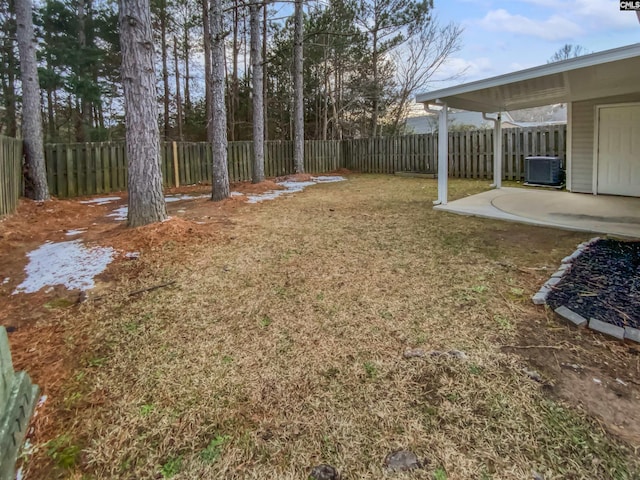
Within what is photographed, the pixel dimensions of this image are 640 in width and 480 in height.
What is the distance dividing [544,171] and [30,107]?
36.8 ft

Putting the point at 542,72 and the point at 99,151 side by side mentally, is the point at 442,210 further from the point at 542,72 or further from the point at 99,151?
the point at 99,151

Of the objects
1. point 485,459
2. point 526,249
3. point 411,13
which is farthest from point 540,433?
point 411,13

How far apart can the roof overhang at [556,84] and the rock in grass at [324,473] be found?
15.9ft

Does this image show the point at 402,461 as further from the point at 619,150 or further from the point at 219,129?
the point at 619,150

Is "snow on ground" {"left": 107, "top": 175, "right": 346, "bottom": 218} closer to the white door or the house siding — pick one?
the house siding

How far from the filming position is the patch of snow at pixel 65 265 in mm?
3438

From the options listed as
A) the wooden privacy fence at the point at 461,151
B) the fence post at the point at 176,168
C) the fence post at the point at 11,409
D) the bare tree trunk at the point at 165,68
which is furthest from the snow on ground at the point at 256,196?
the bare tree trunk at the point at 165,68

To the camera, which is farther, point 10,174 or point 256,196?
point 256,196

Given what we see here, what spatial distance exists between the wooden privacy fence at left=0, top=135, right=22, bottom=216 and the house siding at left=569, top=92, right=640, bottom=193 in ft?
34.4

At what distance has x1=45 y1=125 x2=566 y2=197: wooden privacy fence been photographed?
30.1ft

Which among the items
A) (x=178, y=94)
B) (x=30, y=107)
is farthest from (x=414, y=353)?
(x=178, y=94)

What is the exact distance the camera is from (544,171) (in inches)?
373

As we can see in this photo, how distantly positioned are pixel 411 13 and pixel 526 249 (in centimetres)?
1495

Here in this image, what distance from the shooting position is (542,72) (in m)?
4.97
